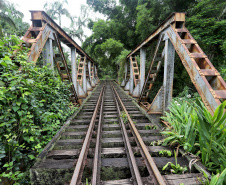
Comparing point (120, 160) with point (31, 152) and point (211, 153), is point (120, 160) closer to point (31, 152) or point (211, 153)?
point (211, 153)

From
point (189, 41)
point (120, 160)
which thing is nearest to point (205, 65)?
point (189, 41)

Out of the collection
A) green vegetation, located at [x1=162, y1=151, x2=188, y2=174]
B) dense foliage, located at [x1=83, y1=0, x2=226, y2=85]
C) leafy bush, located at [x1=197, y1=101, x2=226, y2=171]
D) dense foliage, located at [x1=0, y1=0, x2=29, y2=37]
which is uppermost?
dense foliage, located at [x1=0, y1=0, x2=29, y2=37]

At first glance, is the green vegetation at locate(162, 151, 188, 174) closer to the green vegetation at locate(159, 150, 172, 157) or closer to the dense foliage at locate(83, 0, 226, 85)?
the green vegetation at locate(159, 150, 172, 157)

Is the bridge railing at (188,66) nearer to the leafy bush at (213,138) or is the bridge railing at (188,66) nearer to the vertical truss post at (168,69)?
the vertical truss post at (168,69)

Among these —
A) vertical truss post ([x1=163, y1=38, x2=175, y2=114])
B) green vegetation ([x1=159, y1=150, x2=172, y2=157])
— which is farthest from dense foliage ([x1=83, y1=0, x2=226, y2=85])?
green vegetation ([x1=159, y1=150, x2=172, y2=157])

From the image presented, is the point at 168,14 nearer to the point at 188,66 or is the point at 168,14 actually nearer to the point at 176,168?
the point at 188,66

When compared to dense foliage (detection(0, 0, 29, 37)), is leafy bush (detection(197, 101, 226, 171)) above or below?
below

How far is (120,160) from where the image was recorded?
7.41ft

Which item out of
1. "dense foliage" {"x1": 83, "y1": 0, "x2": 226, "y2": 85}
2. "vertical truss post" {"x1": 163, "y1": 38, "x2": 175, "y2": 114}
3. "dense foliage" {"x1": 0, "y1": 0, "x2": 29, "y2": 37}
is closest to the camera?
"vertical truss post" {"x1": 163, "y1": 38, "x2": 175, "y2": 114}

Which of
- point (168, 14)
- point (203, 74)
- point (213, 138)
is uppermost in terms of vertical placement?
point (168, 14)

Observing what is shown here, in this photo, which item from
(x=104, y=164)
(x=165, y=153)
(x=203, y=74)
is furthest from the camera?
(x=203, y=74)

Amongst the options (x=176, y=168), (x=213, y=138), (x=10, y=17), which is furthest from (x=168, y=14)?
(x=10, y=17)

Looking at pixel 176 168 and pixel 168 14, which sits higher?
pixel 168 14

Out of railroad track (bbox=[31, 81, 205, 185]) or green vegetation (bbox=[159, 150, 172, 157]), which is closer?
railroad track (bbox=[31, 81, 205, 185])
